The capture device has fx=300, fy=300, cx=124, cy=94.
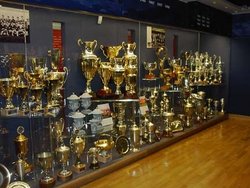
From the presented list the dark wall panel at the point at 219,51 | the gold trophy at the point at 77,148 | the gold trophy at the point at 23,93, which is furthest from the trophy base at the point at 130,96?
the dark wall panel at the point at 219,51

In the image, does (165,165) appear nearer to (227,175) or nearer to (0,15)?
(227,175)

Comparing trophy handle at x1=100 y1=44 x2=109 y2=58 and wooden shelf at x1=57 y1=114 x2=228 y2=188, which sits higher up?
trophy handle at x1=100 y1=44 x2=109 y2=58

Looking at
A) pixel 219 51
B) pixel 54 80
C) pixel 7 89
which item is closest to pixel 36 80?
pixel 54 80

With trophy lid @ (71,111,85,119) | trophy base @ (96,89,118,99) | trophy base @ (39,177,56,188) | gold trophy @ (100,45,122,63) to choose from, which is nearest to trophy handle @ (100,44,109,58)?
gold trophy @ (100,45,122,63)

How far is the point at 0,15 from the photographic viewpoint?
120 inches

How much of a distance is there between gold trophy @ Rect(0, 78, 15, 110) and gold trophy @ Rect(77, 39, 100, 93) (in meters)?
1.12

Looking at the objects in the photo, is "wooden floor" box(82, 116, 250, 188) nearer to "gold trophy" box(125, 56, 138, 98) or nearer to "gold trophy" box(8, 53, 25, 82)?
"gold trophy" box(125, 56, 138, 98)

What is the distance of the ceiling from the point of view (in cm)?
618

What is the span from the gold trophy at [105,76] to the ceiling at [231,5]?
245 centimetres

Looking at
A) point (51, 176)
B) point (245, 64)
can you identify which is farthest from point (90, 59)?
point (245, 64)

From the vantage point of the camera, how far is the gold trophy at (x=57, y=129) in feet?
11.4

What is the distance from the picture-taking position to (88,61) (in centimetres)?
396

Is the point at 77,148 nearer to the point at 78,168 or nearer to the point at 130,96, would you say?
the point at 78,168

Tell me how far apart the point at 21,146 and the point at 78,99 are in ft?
3.07
